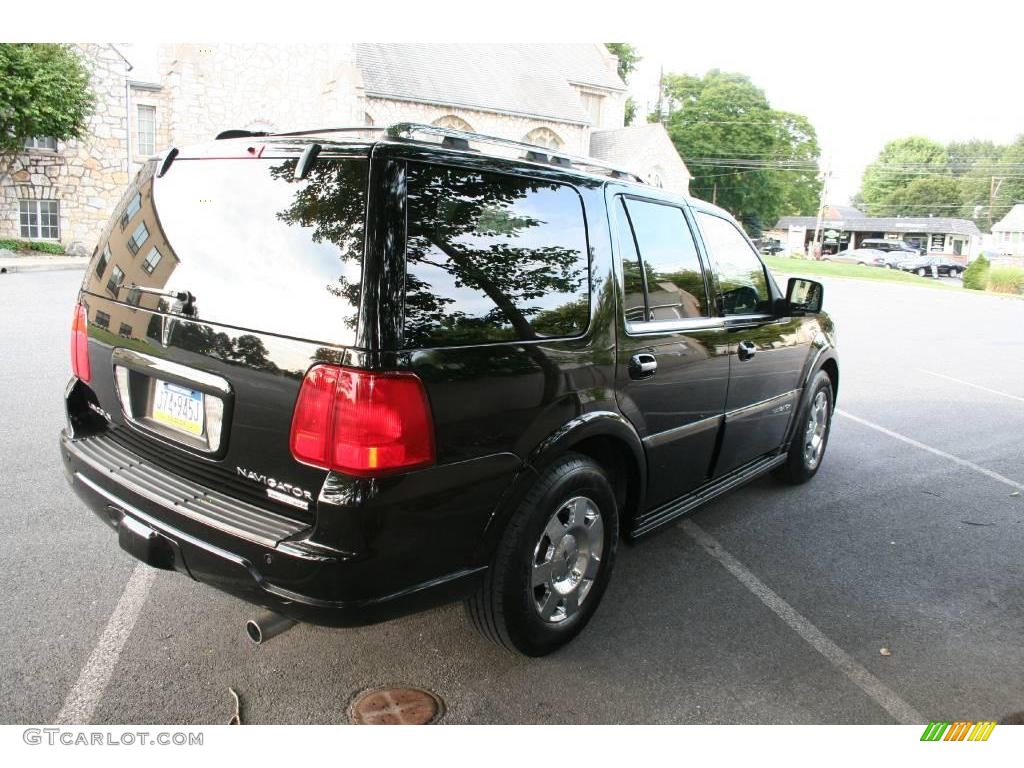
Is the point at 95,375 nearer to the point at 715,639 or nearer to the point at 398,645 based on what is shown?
the point at 398,645

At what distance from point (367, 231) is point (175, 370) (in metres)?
0.93

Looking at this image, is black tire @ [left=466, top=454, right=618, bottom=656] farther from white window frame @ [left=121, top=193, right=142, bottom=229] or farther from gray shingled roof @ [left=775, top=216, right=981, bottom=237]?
gray shingled roof @ [left=775, top=216, right=981, bottom=237]

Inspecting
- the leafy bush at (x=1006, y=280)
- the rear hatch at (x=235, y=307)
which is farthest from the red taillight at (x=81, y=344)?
the leafy bush at (x=1006, y=280)

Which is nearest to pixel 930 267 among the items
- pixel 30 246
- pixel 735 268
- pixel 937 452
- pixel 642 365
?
pixel 30 246

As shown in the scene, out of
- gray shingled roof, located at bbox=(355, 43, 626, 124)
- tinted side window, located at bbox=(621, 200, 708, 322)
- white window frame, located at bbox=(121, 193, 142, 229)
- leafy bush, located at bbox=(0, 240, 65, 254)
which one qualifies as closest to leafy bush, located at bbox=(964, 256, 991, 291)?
gray shingled roof, located at bbox=(355, 43, 626, 124)

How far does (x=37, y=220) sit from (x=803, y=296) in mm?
31857

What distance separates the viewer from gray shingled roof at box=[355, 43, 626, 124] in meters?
37.4

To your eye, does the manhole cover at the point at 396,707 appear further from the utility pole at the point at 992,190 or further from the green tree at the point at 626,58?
the utility pole at the point at 992,190

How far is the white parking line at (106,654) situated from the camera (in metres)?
2.67

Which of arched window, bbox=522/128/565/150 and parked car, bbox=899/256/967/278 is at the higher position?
arched window, bbox=522/128/565/150

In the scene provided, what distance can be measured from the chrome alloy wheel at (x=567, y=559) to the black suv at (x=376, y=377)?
0.5 inches

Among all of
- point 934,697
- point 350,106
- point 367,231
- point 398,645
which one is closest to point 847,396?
point 934,697

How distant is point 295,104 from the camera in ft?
121
